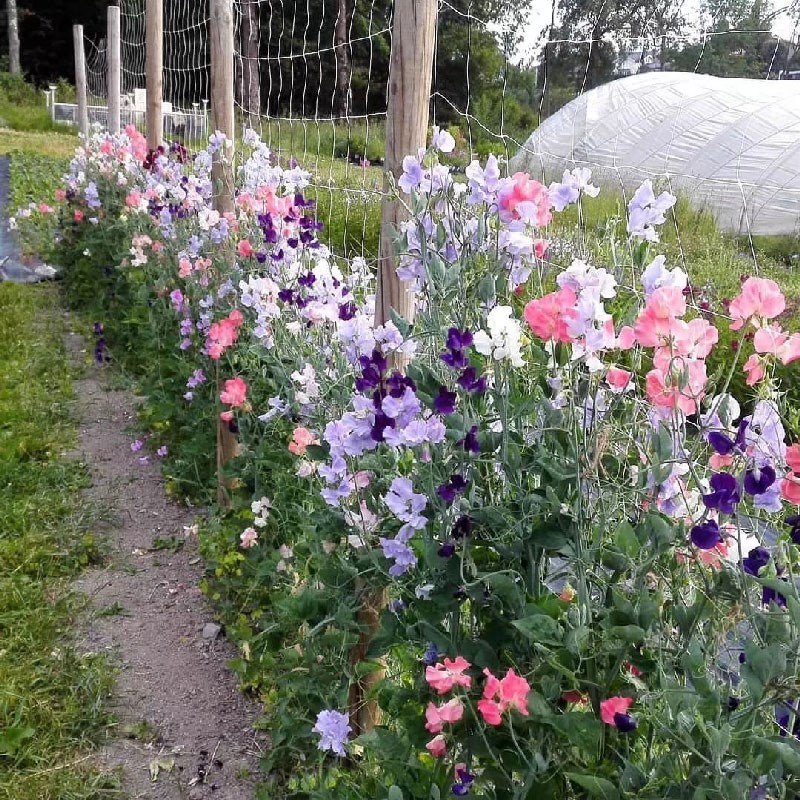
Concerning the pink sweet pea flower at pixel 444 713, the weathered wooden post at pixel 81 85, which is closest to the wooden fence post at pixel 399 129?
the pink sweet pea flower at pixel 444 713

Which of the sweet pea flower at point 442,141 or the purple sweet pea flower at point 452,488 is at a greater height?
the sweet pea flower at point 442,141

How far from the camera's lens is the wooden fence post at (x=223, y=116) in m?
2.96

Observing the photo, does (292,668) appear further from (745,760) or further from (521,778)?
(745,760)

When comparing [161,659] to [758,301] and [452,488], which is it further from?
[758,301]

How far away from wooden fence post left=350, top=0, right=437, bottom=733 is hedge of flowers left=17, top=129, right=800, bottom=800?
20 millimetres

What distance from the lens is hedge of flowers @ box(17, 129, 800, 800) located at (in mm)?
995

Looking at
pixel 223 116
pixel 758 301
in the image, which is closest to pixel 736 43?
pixel 758 301

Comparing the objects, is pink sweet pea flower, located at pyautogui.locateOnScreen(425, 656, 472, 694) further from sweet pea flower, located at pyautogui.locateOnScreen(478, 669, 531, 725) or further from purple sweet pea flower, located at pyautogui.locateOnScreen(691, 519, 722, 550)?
purple sweet pea flower, located at pyautogui.locateOnScreen(691, 519, 722, 550)

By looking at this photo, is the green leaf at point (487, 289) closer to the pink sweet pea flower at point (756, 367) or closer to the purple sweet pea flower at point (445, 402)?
the purple sweet pea flower at point (445, 402)

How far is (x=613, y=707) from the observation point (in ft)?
3.50

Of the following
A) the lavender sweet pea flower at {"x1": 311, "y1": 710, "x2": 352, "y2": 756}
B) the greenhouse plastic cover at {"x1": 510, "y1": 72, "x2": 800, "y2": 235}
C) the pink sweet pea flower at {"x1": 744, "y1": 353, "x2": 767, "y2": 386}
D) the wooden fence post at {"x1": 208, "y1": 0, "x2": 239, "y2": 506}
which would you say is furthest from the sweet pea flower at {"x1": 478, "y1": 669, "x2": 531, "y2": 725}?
the greenhouse plastic cover at {"x1": 510, "y1": 72, "x2": 800, "y2": 235}

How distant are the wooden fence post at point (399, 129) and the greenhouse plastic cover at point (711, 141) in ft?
3.70

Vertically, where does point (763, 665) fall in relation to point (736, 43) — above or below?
below

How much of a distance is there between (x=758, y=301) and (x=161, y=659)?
208cm
